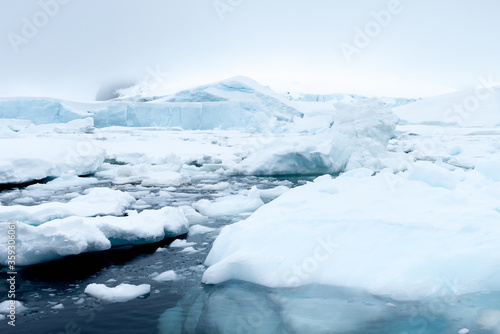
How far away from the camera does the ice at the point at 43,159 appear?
29.7 feet

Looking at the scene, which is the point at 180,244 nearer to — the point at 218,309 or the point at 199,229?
the point at 199,229

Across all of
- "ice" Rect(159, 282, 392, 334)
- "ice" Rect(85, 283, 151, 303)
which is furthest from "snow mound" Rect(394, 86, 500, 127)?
"ice" Rect(85, 283, 151, 303)

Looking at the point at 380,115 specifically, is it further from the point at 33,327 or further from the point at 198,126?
the point at 198,126

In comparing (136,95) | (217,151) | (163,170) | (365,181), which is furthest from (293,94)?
(365,181)

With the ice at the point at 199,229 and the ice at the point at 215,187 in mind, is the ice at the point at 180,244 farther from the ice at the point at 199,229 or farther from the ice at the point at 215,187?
the ice at the point at 215,187

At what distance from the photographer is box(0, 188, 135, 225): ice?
15.8 feet

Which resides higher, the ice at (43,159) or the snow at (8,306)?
the ice at (43,159)

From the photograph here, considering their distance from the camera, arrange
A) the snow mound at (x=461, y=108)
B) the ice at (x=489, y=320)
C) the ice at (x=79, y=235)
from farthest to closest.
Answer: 1. the snow mound at (x=461, y=108)
2. the ice at (x=79, y=235)
3. the ice at (x=489, y=320)

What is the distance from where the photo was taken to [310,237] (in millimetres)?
3875

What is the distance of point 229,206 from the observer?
6.57 metres

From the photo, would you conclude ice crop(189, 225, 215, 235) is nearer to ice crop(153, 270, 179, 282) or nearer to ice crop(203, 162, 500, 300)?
ice crop(203, 162, 500, 300)

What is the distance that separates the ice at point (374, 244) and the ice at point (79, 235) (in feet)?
3.40

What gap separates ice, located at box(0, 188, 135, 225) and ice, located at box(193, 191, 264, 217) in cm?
118

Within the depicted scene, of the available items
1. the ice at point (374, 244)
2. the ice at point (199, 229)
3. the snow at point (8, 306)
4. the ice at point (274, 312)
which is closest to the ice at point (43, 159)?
the ice at point (199, 229)
